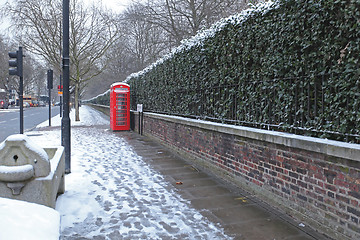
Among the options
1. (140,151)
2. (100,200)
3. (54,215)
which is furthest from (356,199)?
(140,151)

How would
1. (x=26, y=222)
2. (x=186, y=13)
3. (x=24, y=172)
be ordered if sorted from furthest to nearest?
(x=186, y=13), (x=24, y=172), (x=26, y=222)

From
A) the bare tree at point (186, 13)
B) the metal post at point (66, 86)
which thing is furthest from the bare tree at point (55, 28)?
the metal post at point (66, 86)

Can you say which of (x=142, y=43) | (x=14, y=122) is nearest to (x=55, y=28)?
(x=14, y=122)

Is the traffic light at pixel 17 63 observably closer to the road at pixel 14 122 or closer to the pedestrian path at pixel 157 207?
the pedestrian path at pixel 157 207

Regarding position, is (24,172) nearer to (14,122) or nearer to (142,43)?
(14,122)

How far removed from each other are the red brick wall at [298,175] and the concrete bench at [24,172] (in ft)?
10.5

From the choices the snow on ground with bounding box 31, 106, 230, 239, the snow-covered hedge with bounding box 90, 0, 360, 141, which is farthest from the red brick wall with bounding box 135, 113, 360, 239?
the snow on ground with bounding box 31, 106, 230, 239

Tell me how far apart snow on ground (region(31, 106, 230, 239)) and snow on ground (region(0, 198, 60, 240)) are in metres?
1.11

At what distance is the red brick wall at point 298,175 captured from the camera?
10.7 feet

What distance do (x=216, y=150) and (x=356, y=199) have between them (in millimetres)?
3457

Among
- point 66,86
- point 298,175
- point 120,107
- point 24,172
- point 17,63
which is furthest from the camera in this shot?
point 120,107

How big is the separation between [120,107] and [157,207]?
36.6 ft

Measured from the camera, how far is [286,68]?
447 cm

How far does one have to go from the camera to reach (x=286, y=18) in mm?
4457
